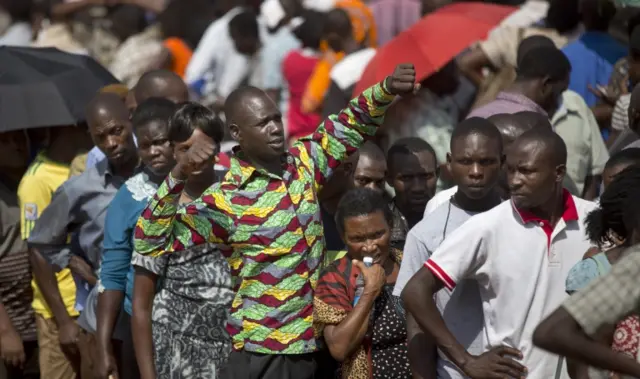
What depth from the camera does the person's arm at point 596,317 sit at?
439 centimetres

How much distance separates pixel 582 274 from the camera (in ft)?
17.3

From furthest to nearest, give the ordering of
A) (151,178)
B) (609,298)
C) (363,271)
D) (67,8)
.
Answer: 1. (67,8)
2. (151,178)
3. (363,271)
4. (609,298)

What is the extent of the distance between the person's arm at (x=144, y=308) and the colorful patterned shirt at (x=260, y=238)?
23 centimetres

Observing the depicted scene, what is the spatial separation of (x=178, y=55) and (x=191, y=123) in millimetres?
6756

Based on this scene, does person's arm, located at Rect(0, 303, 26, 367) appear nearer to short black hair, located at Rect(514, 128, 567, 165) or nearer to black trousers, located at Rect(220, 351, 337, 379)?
black trousers, located at Rect(220, 351, 337, 379)

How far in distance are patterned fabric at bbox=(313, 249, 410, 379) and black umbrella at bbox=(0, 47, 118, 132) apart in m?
2.88

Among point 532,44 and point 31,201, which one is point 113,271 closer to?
point 31,201

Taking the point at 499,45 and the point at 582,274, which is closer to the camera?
the point at 582,274

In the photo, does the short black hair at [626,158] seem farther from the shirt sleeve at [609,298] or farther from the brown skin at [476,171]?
the shirt sleeve at [609,298]

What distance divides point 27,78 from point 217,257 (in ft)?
9.29

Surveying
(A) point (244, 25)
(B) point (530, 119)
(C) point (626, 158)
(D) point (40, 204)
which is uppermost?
(C) point (626, 158)

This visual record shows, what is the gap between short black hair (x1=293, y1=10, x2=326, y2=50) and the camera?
41.5 ft

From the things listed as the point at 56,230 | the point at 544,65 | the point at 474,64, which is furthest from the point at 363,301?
the point at 474,64

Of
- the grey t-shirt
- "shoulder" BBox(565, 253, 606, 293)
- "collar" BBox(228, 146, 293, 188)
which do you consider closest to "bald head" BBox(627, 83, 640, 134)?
the grey t-shirt
